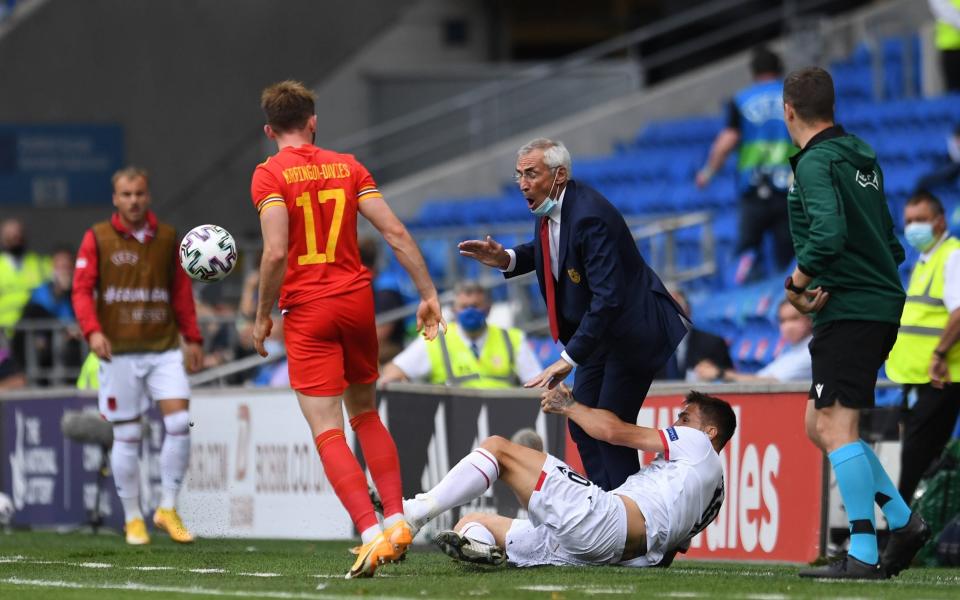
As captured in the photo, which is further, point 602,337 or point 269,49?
point 269,49

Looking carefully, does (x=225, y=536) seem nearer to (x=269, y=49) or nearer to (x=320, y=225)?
(x=320, y=225)

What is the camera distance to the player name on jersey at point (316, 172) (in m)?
8.41

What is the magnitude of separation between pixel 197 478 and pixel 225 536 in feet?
3.76

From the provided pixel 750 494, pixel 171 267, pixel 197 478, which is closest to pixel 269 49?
pixel 197 478

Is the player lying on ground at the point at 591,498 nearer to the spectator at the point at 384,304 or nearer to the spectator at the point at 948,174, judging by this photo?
the spectator at the point at 384,304

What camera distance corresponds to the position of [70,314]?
19078 mm

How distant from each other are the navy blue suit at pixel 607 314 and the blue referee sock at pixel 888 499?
3.77ft

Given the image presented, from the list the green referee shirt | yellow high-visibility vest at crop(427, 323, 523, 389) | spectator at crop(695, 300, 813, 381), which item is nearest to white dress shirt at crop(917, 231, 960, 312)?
spectator at crop(695, 300, 813, 381)

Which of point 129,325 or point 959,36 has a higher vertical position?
point 959,36

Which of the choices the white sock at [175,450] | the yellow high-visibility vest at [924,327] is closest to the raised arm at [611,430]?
the yellow high-visibility vest at [924,327]

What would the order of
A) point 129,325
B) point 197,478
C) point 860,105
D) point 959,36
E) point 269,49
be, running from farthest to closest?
point 269,49 → point 860,105 → point 959,36 → point 197,478 → point 129,325

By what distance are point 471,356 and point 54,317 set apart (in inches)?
302

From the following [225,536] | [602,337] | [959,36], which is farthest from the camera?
[959,36]

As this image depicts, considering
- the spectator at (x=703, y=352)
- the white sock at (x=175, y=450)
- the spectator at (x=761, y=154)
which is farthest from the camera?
the spectator at (x=761, y=154)
